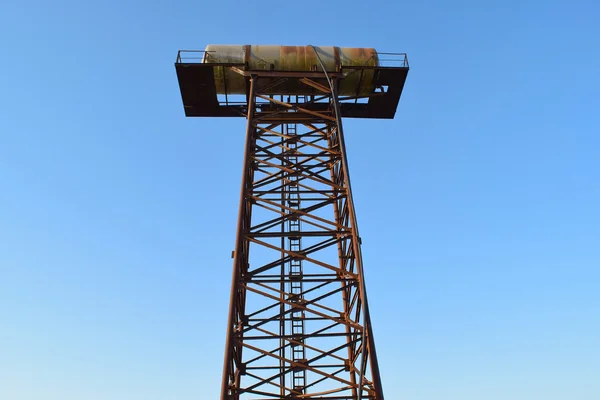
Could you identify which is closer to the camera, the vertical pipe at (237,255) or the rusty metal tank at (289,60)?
the vertical pipe at (237,255)

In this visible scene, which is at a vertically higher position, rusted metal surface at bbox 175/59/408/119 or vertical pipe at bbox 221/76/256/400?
rusted metal surface at bbox 175/59/408/119

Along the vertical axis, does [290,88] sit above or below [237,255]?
above

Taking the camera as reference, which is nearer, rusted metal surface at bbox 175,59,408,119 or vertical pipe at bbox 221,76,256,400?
vertical pipe at bbox 221,76,256,400

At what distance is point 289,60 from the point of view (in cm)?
1560

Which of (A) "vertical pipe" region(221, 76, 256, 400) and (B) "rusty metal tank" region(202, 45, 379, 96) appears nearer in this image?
(A) "vertical pipe" region(221, 76, 256, 400)

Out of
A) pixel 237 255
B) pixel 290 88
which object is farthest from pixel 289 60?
pixel 237 255

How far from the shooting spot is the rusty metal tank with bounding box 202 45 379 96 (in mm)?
15578

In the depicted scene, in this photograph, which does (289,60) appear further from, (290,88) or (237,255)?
(237,255)

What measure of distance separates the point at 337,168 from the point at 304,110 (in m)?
1.98

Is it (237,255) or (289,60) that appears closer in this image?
(237,255)

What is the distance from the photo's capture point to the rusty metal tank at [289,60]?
15578mm

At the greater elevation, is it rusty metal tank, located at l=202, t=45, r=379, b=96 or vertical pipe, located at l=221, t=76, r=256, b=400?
rusty metal tank, located at l=202, t=45, r=379, b=96

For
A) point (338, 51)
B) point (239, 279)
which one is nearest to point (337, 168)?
point (338, 51)

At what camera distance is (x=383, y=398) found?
1114 centimetres
